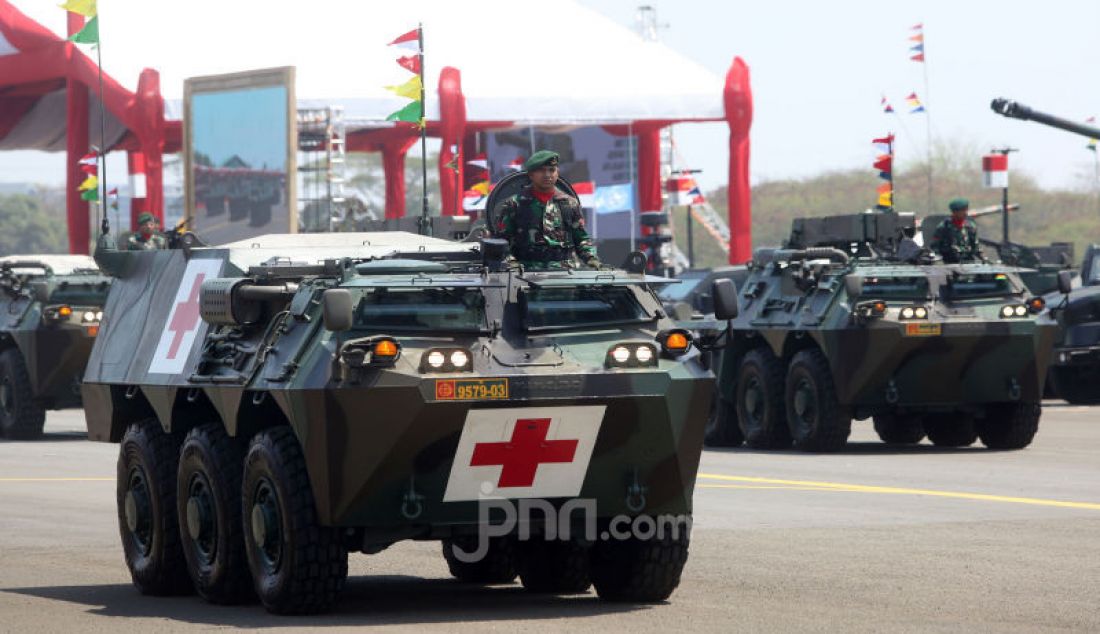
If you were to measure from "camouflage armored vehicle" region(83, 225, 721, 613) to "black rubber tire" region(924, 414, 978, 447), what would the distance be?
40.3 ft

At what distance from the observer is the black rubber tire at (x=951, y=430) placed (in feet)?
79.3

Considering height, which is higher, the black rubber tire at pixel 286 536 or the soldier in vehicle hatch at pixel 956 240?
the soldier in vehicle hatch at pixel 956 240

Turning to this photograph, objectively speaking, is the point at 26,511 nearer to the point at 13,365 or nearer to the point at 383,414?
the point at 383,414

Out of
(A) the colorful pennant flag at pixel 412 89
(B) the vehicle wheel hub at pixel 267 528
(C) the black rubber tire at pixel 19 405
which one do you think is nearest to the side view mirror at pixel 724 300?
(B) the vehicle wheel hub at pixel 267 528

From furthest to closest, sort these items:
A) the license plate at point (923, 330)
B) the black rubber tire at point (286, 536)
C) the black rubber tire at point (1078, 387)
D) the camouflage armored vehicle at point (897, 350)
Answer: the black rubber tire at point (1078, 387) → the camouflage armored vehicle at point (897, 350) → the license plate at point (923, 330) → the black rubber tire at point (286, 536)

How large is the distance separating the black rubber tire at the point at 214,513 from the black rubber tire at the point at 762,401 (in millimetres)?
12448

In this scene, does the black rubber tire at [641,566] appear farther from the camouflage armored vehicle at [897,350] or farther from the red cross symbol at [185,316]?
the camouflage armored vehicle at [897,350]

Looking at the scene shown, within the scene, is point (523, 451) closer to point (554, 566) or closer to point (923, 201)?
point (554, 566)

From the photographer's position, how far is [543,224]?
13.1m

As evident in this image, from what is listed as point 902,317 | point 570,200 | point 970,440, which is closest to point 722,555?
point 570,200

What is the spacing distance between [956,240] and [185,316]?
12.6 metres

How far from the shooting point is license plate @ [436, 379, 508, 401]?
1113 centimetres

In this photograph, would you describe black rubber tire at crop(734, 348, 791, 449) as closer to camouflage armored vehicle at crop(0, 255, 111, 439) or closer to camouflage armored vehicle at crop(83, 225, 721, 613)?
camouflage armored vehicle at crop(0, 255, 111, 439)

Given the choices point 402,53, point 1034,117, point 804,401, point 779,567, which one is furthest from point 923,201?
point 779,567
